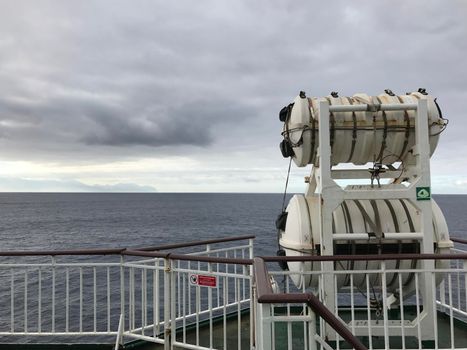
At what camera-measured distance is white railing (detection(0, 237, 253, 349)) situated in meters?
4.40

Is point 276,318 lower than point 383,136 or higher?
lower

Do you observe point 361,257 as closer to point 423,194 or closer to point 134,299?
point 423,194

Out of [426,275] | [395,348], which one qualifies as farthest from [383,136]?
[395,348]

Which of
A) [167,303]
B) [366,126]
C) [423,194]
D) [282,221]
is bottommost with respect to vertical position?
[167,303]

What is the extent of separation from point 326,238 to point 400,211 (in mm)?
1124

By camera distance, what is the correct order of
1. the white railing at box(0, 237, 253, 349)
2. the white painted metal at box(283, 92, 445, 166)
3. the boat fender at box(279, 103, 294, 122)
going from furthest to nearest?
the boat fender at box(279, 103, 294, 122) → the white painted metal at box(283, 92, 445, 166) → the white railing at box(0, 237, 253, 349)

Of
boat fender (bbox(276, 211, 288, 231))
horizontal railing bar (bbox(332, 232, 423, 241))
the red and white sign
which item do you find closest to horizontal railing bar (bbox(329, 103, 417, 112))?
horizontal railing bar (bbox(332, 232, 423, 241))

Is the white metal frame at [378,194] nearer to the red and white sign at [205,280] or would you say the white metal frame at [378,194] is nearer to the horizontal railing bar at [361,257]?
the horizontal railing bar at [361,257]

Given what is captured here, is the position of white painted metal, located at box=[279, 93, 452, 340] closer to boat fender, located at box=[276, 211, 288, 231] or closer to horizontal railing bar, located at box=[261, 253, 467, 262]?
boat fender, located at box=[276, 211, 288, 231]

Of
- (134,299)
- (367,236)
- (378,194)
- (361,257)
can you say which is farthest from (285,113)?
(134,299)

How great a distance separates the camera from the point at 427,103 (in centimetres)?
464

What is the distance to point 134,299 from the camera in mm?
7766

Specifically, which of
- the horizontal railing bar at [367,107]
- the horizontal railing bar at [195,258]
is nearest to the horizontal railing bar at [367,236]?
the horizontal railing bar at [195,258]

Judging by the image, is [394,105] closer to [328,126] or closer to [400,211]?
[328,126]
